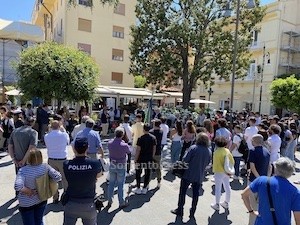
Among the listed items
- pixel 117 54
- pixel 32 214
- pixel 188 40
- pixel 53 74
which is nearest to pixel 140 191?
pixel 32 214

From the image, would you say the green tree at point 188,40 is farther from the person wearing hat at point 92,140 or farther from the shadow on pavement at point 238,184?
the person wearing hat at point 92,140

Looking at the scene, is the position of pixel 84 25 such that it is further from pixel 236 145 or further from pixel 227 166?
pixel 227 166

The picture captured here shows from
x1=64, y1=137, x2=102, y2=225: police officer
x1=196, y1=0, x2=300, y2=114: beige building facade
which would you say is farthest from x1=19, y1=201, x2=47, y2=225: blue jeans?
x1=196, y1=0, x2=300, y2=114: beige building facade

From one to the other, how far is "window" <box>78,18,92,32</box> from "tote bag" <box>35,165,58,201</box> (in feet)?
87.0

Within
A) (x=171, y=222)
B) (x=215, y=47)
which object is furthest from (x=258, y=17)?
(x=171, y=222)

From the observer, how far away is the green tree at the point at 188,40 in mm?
20062

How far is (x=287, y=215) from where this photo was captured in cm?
325

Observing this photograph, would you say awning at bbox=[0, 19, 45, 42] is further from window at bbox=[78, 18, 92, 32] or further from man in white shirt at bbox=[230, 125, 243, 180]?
man in white shirt at bbox=[230, 125, 243, 180]

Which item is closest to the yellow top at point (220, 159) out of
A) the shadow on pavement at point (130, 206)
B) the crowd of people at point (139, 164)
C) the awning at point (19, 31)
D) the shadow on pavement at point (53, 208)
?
the crowd of people at point (139, 164)

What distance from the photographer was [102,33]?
3023 centimetres

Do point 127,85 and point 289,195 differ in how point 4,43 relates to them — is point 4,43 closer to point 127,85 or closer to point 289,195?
point 127,85

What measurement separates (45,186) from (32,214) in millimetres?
418

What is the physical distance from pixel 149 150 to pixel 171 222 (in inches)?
70.9

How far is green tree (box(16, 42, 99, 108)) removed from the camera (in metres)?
15.2
